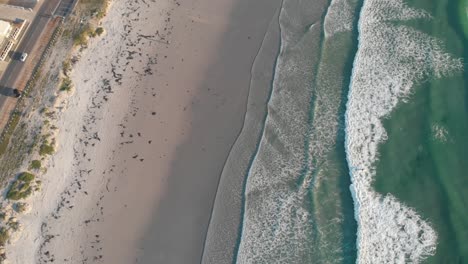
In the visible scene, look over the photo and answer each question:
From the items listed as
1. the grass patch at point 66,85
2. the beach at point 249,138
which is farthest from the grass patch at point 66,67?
the grass patch at point 66,85

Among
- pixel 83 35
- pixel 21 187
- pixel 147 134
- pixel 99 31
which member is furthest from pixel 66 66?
pixel 21 187

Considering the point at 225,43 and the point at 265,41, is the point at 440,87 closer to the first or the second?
the point at 265,41

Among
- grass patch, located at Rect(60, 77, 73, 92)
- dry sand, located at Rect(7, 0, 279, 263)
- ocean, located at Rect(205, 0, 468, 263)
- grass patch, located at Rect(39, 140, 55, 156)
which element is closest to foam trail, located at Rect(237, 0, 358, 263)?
ocean, located at Rect(205, 0, 468, 263)

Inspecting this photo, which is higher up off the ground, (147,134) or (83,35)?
(83,35)

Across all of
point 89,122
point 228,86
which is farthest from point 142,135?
point 228,86

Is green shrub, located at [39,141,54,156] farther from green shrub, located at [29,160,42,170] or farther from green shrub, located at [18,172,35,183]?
green shrub, located at [18,172,35,183]

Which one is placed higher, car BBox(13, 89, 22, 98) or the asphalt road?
the asphalt road

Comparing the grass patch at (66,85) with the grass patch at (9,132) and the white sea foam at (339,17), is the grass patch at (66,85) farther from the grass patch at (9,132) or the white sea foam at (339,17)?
the white sea foam at (339,17)

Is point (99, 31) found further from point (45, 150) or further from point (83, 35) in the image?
point (45, 150)
